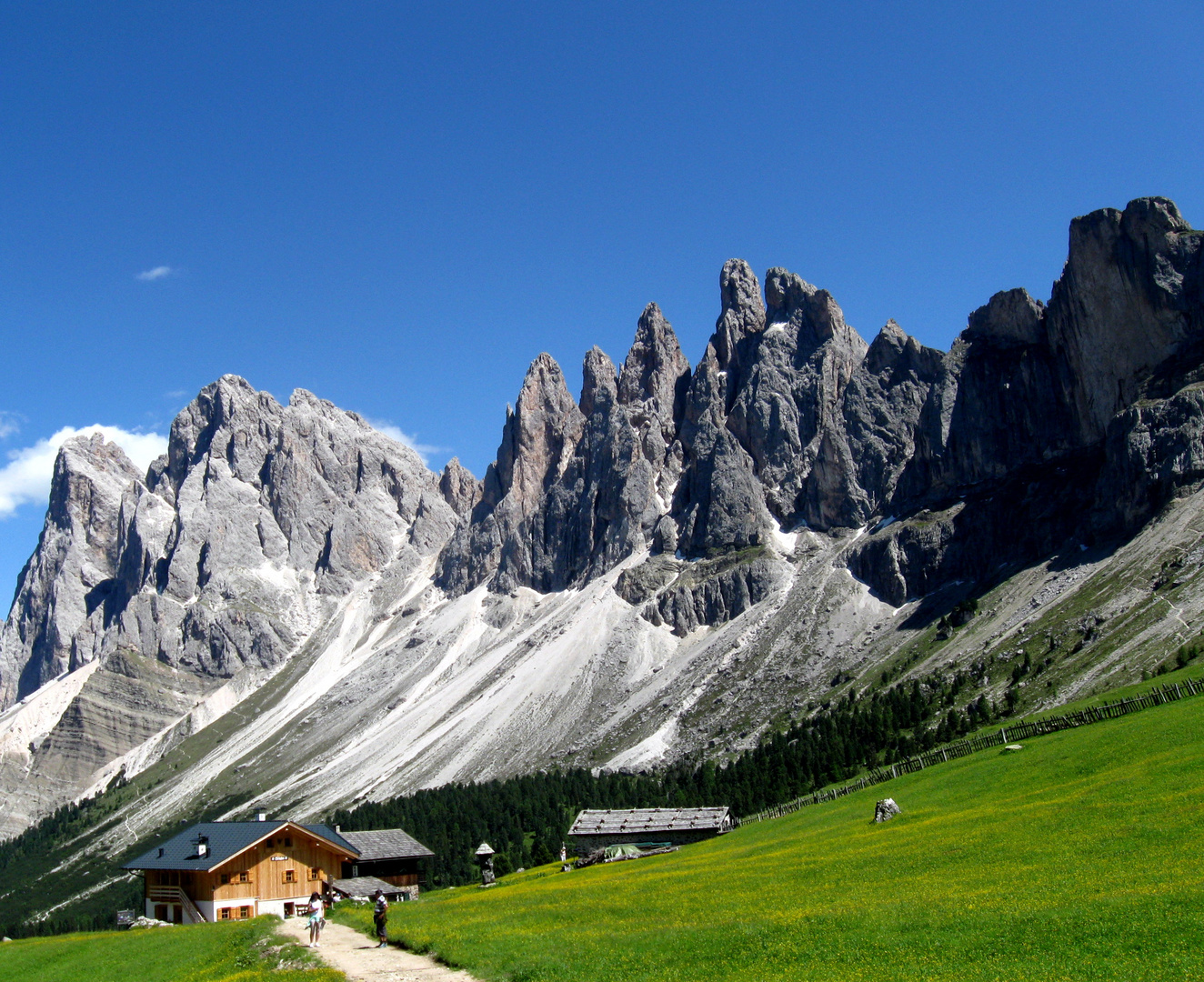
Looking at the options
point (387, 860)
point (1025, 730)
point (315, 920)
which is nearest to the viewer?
point (315, 920)

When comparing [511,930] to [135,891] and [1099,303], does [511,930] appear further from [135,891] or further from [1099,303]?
[1099,303]

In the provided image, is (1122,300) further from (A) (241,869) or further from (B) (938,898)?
(B) (938,898)

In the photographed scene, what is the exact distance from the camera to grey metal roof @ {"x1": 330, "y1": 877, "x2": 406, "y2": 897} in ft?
205

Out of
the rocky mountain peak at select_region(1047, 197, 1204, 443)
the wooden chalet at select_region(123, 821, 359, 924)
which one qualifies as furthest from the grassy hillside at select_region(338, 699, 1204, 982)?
the rocky mountain peak at select_region(1047, 197, 1204, 443)

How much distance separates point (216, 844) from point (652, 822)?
3184 cm

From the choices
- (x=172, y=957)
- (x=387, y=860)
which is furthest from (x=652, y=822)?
(x=172, y=957)

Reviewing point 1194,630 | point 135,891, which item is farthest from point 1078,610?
point 135,891

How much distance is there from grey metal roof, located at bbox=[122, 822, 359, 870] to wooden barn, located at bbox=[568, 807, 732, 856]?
1806cm

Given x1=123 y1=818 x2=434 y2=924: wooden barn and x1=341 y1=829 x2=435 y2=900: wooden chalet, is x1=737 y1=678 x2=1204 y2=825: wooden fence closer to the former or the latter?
x1=341 y1=829 x2=435 y2=900: wooden chalet

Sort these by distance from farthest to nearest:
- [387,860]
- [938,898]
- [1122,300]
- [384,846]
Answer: [1122,300], [384,846], [387,860], [938,898]

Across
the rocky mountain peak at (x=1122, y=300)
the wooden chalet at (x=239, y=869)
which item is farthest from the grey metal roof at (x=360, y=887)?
the rocky mountain peak at (x=1122, y=300)

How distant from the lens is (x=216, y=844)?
2413 inches

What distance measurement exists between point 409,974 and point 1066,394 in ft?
582

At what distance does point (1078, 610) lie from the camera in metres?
123
